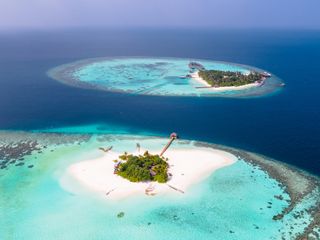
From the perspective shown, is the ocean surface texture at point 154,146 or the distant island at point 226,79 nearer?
the ocean surface texture at point 154,146

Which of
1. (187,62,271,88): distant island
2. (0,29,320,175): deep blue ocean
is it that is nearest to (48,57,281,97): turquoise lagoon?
(187,62,271,88): distant island

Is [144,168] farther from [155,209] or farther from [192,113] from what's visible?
[192,113]

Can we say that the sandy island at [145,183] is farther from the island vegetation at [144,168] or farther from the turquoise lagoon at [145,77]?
the turquoise lagoon at [145,77]

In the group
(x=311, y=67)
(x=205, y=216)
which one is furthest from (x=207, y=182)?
(x=311, y=67)

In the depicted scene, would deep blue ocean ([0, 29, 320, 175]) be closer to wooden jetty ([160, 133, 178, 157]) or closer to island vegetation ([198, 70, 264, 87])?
wooden jetty ([160, 133, 178, 157])

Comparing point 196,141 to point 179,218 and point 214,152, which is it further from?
point 179,218

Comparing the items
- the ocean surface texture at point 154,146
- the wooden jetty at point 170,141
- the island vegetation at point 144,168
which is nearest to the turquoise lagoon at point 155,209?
the ocean surface texture at point 154,146
